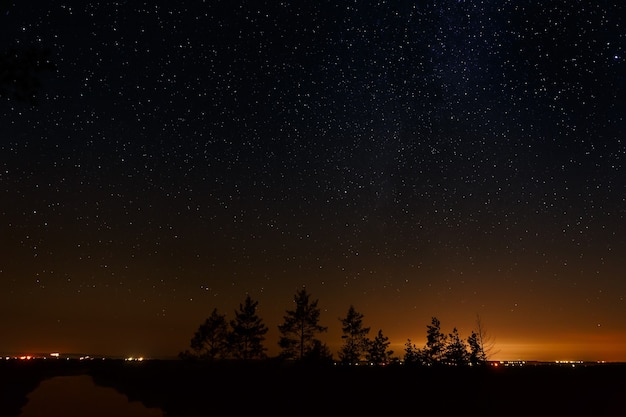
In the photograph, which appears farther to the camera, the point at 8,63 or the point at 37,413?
the point at 37,413

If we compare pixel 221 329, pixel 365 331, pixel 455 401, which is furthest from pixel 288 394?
pixel 221 329

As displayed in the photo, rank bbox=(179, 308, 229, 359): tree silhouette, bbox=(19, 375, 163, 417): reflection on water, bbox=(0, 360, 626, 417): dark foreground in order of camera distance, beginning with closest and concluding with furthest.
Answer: bbox=(0, 360, 626, 417): dark foreground
bbox=(19, 375, 163, 417): reflection on water
bbox=(179, 308, 229, 359): tree silhouette

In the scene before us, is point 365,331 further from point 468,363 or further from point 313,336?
point 468,363

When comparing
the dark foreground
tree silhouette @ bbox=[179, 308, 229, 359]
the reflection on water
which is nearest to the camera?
the dark foreground

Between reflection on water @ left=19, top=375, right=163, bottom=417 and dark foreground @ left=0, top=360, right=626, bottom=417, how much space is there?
991 mm

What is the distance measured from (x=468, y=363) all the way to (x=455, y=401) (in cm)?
1188

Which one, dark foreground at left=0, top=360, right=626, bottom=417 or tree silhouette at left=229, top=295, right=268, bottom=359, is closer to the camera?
dark foreground at left=0, top=360, right=626, bottom=417

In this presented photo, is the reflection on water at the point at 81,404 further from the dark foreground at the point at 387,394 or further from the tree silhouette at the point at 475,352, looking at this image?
the tree silhouette at the point at 475,352

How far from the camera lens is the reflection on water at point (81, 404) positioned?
86.9 feet

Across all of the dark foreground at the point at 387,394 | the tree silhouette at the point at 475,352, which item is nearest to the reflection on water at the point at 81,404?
the dark foreground at the point at 387,394

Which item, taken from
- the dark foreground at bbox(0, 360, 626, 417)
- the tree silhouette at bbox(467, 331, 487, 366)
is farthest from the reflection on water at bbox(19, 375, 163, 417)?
the tree silhouette at bbox(467, 331, 487, 366)

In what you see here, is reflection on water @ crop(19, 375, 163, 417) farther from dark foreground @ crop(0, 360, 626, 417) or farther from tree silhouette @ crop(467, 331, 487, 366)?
tree silhouette @ crop(467, 331, 487, 366)

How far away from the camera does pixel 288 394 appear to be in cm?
2792

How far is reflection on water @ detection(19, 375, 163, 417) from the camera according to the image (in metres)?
26.5
